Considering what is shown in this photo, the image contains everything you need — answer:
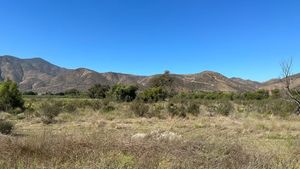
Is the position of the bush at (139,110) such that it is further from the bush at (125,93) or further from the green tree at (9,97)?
the bush at (125,93)

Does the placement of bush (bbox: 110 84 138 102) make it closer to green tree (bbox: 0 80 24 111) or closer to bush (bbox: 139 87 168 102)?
→ bush (bbox: 139 87 168 102)

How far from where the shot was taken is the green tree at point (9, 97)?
121 ft

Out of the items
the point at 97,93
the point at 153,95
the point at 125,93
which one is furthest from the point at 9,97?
the point at 97,93

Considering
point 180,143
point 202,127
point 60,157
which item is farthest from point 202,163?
point 202,127

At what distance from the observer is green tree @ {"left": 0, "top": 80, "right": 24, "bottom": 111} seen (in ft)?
121

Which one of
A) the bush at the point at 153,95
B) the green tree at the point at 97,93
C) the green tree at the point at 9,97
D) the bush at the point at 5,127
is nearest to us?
the bush at the point at 5,127

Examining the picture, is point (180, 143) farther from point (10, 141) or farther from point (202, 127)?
point (202, 127)

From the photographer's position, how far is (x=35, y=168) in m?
5.74

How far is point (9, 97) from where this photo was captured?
37.8 meters

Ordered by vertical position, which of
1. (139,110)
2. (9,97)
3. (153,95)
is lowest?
(139,110)

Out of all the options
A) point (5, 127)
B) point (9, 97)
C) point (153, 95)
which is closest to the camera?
point (5, 127)

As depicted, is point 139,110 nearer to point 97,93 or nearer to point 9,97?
point 9,97

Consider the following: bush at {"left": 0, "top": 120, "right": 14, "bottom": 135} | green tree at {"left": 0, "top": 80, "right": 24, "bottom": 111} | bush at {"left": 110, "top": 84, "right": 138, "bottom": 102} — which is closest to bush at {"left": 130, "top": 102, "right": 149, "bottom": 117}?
green tree at {"left": 0, "top": 80, "right": 24, "bottom": 111}

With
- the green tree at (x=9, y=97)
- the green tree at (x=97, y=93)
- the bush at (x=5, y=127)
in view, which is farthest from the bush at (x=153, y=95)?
the bush at (x=5, y=127)
